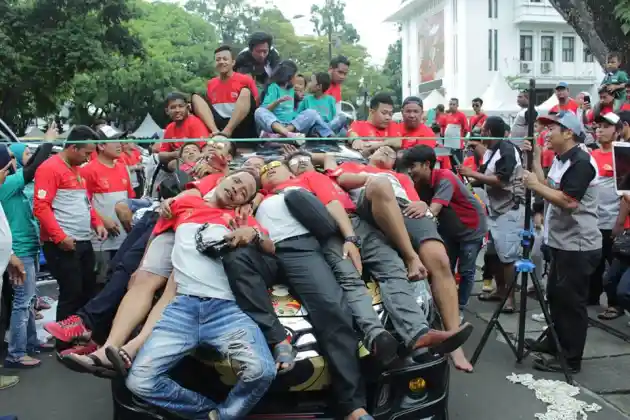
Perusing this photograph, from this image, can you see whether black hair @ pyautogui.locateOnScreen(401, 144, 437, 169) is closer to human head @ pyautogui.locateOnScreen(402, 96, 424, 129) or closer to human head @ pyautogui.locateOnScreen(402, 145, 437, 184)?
human head @ pyautogui.locateOnScreen(402, 145, 437, 184)

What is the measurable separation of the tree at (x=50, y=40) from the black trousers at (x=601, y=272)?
15425 millimetres

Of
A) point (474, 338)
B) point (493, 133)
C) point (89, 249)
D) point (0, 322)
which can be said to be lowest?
point (474, 338)

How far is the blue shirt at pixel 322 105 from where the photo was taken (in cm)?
754

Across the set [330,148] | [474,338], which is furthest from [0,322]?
[474,338]

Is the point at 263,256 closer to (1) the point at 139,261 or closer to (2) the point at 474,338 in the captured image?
(1) the point at 139,261

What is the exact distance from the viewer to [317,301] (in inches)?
151

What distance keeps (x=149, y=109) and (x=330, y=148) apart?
2782 cm

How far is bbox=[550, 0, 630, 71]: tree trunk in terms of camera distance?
12367mm

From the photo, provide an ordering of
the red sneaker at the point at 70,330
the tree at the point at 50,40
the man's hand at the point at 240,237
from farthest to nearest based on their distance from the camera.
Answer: the tree at the point at 50,40 → the red sneaker at the point at 70,330 → the man's hand at the point at 240,237

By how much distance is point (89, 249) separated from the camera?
6340 millimetres

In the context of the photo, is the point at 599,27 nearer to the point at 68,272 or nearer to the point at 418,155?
the point at 418,155

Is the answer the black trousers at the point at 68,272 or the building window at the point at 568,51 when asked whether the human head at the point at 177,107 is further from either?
the building window at the point at 568,51

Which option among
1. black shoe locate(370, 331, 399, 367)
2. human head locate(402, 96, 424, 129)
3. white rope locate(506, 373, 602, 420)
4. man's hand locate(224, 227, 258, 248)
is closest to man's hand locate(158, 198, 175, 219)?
man's hand locate(224, 227, 258, 248)

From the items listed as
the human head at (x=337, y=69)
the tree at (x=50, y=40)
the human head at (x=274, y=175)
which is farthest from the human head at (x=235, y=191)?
the tree at (x=50, y=40)
